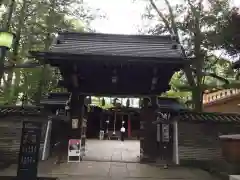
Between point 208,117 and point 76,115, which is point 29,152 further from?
point 208,117

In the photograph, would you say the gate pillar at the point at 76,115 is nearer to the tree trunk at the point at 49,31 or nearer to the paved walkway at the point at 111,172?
the paved walkway at the point at 111,172

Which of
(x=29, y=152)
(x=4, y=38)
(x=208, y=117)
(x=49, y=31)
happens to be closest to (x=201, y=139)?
(x=208, y=117)

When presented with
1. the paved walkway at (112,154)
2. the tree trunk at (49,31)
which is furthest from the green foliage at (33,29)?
the paved walkway at (112,154)

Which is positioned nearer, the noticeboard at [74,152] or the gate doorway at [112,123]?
the noticeboard at [74,152]

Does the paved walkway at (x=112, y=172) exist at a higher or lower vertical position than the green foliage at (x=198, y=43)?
lower

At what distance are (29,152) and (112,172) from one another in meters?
3.38

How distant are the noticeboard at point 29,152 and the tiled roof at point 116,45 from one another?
348 cm

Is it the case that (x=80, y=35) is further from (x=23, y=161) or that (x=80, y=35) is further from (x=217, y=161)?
(x=217, y=161)

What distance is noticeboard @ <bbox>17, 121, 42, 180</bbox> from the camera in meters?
7.70

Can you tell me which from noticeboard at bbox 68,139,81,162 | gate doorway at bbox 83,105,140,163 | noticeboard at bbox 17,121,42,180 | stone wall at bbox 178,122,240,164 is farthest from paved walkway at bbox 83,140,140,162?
gate doorway at bbox 83,105,140,163

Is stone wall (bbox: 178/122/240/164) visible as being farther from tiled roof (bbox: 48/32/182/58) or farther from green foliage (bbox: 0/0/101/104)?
→ green foliage (bbox: 0/0/101/104)

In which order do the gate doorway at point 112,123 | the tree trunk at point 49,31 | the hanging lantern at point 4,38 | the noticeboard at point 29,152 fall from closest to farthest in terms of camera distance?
the hanging lantern at point 4,38, the noticeboard at point 29,152, the tree trunk at point 49,31, the gate doorway at point 112,123

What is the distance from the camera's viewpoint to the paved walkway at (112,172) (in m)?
9.21

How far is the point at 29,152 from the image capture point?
7855mm
